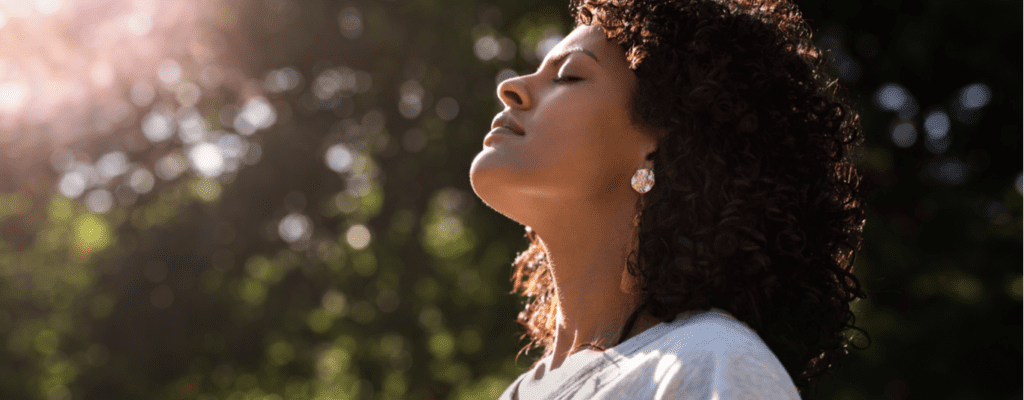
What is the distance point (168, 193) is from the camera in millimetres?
9000

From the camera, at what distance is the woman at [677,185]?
187 cm

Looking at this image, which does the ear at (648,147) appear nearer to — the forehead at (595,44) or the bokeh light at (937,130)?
the forehead at (595,44)

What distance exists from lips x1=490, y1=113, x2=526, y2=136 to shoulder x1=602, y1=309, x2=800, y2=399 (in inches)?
28.8

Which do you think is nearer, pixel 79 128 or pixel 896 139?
pixel 896 139

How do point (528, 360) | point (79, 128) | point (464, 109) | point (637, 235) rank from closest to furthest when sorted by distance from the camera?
point (637, 235), point (528, 360), point (464, 109), point (79, 128)

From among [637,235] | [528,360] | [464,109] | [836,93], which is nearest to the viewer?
[637,235]

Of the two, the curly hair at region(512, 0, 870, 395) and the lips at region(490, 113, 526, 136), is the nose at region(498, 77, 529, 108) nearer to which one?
the lips at region(490, 113, 526, 136)

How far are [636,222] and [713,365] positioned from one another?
2.09ft

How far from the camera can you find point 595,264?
6.89 feet

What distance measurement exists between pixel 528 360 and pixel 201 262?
3859 mm

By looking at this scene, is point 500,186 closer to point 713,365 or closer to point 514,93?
point 514,93

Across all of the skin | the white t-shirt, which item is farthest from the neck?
the white t-shirt

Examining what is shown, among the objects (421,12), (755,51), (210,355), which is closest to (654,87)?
(755,51)

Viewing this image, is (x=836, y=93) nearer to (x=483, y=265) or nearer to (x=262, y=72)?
(x=483, y=265)
